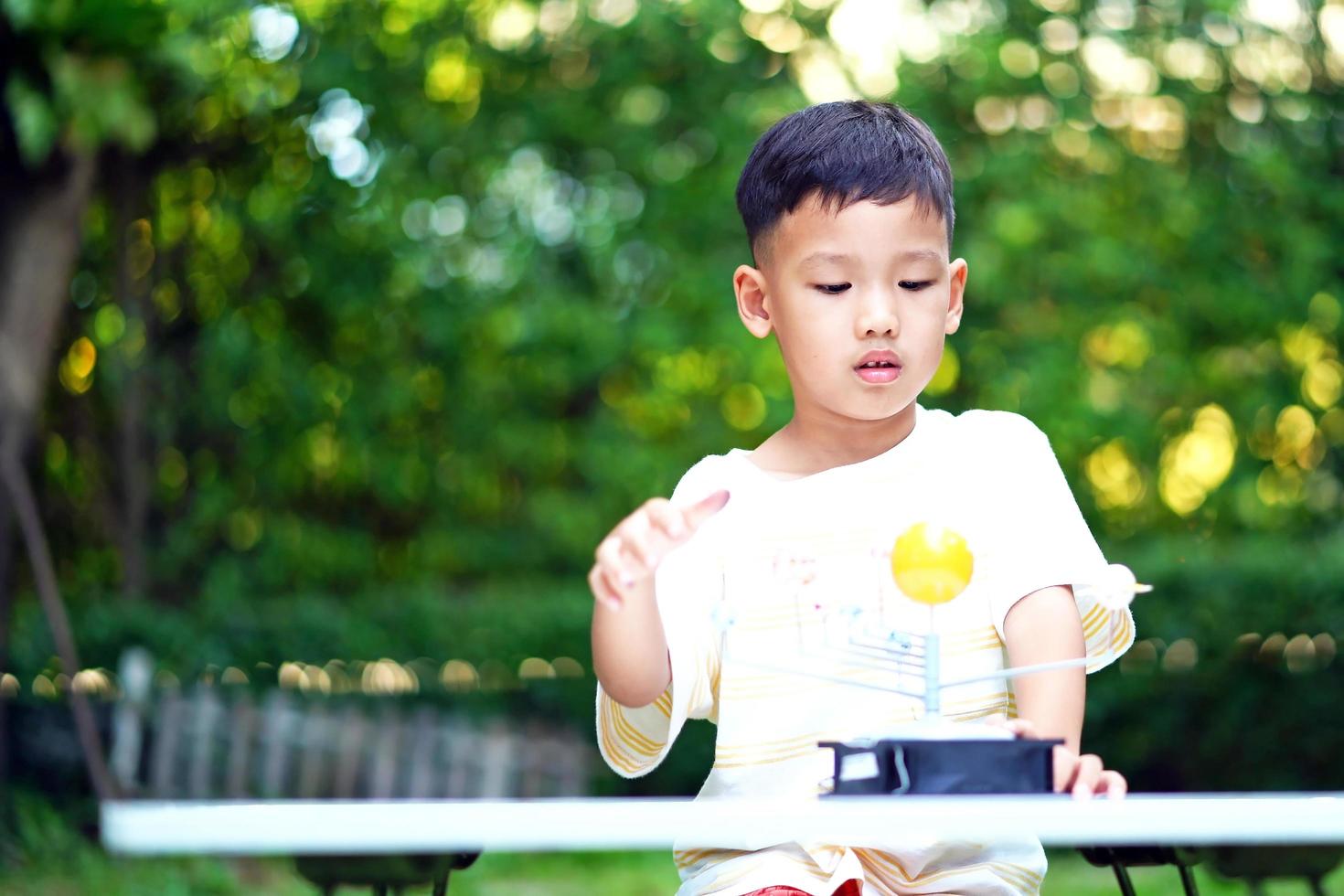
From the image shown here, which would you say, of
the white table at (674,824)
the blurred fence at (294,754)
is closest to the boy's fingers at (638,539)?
the white table at (674,824)

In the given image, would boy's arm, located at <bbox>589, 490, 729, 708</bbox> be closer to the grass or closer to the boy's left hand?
the boy's left hand

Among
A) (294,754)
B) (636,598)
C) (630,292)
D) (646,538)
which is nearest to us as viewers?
(646,538)

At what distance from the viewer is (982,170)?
7586 millimetres

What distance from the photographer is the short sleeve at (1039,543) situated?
1815 mm

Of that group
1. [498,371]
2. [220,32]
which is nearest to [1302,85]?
[498,371]

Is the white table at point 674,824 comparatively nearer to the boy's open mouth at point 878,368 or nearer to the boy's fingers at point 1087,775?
the boy's fingers at point 1087,775

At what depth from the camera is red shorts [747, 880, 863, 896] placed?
1660 millimetres

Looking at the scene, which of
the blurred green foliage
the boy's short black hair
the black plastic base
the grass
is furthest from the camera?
the blurred green foliage

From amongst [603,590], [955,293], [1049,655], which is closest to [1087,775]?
[1049,655]

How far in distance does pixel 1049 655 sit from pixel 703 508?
A: 1.90ft

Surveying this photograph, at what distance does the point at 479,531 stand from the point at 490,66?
3.74 metres

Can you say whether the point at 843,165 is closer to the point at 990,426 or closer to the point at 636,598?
the point at 990,426

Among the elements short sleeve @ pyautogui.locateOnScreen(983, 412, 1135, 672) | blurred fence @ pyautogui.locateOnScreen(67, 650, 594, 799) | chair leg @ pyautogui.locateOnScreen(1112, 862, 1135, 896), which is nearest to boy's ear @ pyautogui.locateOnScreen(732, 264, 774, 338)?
short sleeve @ pyautogui.locateOnScreen(983, 412, 1135, 672)

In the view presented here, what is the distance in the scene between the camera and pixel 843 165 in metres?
1.78
